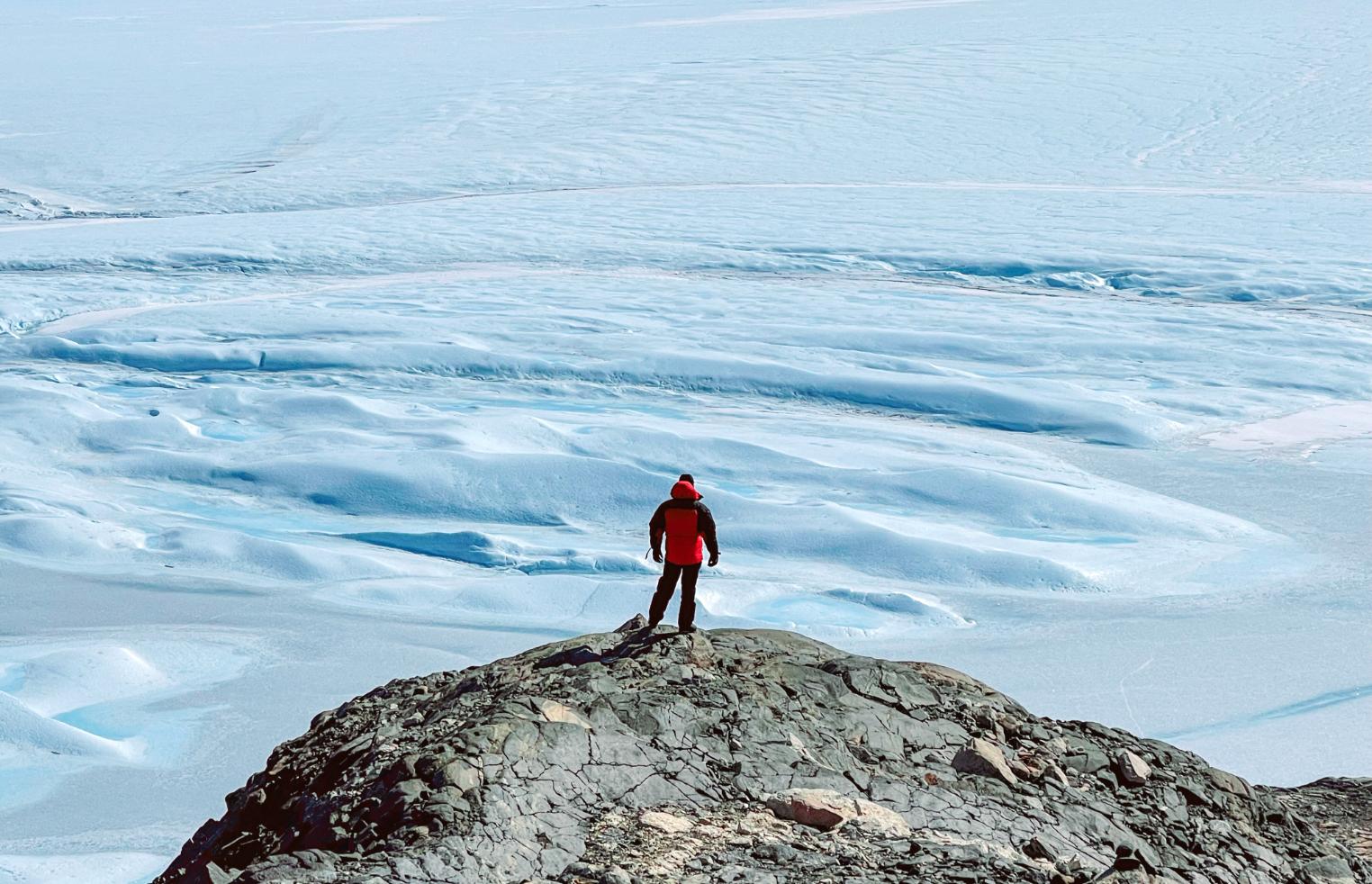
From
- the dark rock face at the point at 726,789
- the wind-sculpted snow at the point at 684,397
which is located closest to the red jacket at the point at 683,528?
the dark rock face at the point at 726,789

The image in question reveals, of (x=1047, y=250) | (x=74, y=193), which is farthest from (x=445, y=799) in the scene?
(x=74, y=193)

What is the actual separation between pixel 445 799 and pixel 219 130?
72.2ft

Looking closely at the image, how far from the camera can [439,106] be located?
2456 centimetres

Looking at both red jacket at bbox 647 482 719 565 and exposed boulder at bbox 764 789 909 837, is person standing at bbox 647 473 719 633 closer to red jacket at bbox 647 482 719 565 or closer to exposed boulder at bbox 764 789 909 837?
red jacket at bbox 647 482 719 565

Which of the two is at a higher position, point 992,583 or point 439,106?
point 439,106

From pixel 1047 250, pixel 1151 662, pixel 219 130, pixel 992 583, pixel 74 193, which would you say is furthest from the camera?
pixel 219 130

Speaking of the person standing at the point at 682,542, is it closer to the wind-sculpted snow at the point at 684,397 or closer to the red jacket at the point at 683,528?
the red jacket at the point at 683,528

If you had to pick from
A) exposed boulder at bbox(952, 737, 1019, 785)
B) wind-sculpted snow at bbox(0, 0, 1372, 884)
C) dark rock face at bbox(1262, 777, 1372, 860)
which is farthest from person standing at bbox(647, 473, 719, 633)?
dark rock face at bbox(1262, 777, 1372, 860)

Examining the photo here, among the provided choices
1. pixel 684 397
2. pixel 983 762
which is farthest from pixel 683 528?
pixel 684 397

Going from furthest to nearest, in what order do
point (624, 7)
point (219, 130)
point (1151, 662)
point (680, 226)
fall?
point (624, 7) → point (219, 130) → point (680, 226) → point (1151, 662)

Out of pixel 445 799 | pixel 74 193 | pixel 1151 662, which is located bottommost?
pixel 1151 662

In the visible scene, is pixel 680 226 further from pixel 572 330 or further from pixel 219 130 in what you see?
pixel 219 130

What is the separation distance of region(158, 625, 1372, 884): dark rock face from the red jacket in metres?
0.27

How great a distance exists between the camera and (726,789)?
3664 mm
